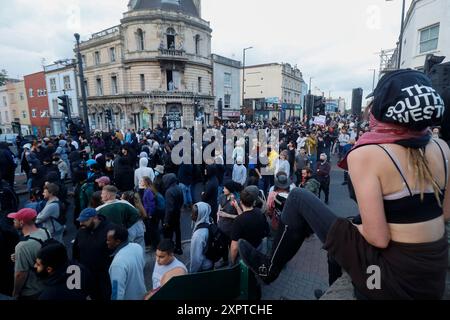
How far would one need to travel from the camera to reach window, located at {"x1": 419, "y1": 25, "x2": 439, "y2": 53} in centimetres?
1513

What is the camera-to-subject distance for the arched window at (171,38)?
31984 millimetres

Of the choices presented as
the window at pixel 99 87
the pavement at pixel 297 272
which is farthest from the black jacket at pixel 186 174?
the window at pixel 99 87

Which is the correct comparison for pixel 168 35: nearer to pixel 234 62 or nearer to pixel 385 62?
pixel 234 62

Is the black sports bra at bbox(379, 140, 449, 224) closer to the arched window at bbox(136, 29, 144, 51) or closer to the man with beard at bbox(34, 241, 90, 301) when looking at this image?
the man with beard at bbox(34, 241, 90, 301)

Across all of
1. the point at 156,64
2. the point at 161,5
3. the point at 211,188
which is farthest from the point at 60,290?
the point at 161,5

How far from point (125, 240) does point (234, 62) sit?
4205cm

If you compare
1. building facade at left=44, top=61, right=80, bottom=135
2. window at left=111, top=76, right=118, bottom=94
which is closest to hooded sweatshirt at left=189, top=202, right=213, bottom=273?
window at left=111, top=76, right=118, bottom=94

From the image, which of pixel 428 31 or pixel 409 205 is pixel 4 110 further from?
pixel 409 205

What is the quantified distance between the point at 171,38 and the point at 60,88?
21988 millimetres

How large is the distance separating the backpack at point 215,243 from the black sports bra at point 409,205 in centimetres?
307

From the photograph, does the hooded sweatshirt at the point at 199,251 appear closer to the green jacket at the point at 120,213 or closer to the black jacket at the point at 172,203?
the green jacket at the point at 120,213

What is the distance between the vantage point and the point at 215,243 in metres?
4.09

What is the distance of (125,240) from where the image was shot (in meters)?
3.37
